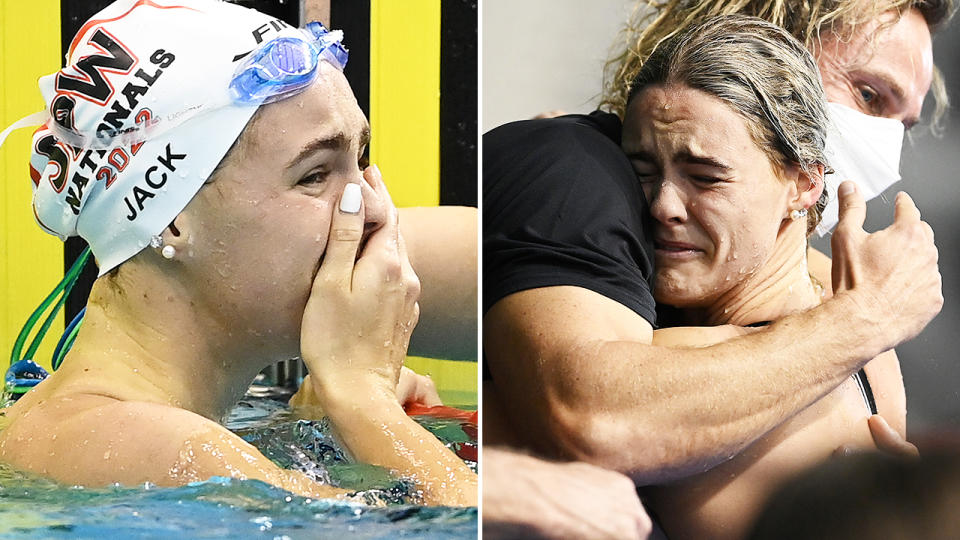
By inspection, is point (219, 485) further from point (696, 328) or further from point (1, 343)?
point (696, 328)

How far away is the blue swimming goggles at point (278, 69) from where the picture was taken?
204 cm

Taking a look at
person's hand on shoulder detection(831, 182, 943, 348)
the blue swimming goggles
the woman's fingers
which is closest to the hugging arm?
person's hand on shoulder detection(831, 182, 943, 348)

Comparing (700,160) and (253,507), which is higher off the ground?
(700,160)

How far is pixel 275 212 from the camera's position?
6.86 ft

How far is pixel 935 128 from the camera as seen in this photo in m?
2.46

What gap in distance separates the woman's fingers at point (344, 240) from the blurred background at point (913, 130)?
0.37 m

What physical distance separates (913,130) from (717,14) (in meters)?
0.57

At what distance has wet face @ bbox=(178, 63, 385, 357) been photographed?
207 centimetres

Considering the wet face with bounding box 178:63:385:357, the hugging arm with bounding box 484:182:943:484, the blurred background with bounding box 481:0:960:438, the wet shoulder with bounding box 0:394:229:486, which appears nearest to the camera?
the wet shoulder with bounding box 0:394:229:486

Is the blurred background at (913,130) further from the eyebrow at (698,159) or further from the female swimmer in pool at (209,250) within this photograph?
the female swimmer in pool at (209,250)

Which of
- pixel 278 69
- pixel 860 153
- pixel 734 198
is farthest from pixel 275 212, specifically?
pixel 860 153

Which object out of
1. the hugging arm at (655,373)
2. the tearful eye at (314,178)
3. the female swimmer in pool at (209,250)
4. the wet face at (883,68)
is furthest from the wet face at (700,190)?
the tearful eye at (314,178)

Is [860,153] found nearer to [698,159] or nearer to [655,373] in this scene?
[698,159]

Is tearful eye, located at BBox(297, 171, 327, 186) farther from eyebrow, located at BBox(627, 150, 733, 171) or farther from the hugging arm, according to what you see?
eyebrow, located at BBox(627, 150, 733, 171)
